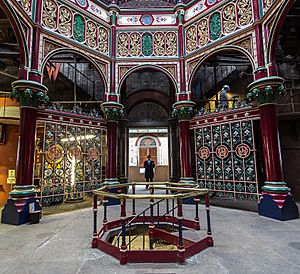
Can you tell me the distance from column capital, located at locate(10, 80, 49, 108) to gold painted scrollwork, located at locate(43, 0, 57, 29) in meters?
2.11

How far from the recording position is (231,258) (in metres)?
2.84

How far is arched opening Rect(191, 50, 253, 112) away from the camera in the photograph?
26.8 ft

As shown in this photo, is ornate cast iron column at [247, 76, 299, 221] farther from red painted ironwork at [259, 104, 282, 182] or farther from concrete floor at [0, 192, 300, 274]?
concrete floor at [0, 192, 300, 274]

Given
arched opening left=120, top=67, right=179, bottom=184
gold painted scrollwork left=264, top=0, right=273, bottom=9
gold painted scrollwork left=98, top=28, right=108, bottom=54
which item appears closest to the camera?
gold painted scrollwork left=264, top=0, right=273, bottom=9

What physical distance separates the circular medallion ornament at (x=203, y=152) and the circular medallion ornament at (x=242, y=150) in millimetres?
1011

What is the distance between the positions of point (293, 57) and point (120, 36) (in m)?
6.55

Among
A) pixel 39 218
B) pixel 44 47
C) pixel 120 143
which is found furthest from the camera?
pixel 120 143

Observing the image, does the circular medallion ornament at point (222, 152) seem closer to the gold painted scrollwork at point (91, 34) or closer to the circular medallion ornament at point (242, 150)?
the circular medallion ornament at point (242, 150)

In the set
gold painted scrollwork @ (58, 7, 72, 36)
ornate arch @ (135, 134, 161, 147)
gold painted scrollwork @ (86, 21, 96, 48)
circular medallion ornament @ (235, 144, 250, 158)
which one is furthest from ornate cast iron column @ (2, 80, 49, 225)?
ornate arch @ (135, 134, 161, 147)

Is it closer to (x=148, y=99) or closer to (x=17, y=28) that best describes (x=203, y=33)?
(x=148, y=99)

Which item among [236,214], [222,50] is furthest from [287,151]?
[222,50]

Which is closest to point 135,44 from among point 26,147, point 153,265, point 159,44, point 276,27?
point 159,44

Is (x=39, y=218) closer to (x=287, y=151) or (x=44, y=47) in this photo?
(x=44, y=47)

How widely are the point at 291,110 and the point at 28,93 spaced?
27.7 ft
